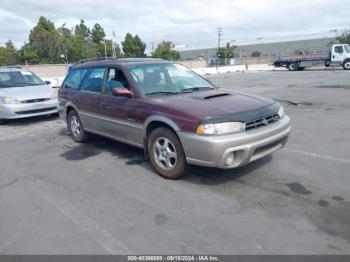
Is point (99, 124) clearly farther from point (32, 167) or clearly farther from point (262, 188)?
point (262, 188)

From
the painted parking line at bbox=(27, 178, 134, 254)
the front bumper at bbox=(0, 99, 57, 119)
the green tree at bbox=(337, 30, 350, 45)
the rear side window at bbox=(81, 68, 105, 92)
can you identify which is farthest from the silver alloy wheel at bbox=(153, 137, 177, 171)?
the green tree at bbox=(337, 30, 350, 45)

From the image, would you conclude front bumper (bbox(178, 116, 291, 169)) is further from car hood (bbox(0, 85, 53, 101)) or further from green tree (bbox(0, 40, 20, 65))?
green tree (bbox(0, 40, 20, 65))

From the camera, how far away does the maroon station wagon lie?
379 cm

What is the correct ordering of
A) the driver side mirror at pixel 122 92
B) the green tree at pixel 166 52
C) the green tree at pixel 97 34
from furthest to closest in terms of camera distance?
the green tree at pixel 97 34, the green tree at pixel 166 52, the driver side mirror at pixel 122 92

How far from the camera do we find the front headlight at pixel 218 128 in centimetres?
375

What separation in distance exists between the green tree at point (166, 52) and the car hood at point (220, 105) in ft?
198

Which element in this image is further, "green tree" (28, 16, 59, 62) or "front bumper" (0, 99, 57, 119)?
"green tree" (28, 16, 59, 62)

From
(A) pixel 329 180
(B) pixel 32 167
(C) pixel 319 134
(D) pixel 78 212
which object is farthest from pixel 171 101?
(C) pixel 319 134

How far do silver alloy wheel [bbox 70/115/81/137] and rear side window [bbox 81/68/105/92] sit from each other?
0.78m

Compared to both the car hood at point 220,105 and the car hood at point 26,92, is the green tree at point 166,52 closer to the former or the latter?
the car hood at point 26,92

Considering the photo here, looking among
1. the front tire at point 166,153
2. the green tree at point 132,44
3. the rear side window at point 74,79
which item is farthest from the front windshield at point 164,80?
the green tree at point 132,44

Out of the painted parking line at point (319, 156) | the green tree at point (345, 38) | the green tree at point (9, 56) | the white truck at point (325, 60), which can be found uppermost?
the green tree at point (345, 38)

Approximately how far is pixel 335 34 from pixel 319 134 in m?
82.0

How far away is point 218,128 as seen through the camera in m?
3.77
